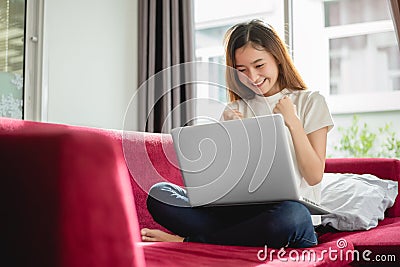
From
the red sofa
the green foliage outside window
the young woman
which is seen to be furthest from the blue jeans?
the green foliage outside window

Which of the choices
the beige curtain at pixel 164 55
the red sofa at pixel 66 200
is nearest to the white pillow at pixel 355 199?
the red sofa at pixel 66 200

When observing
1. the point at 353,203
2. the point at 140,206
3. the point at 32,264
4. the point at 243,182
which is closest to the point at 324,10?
the point at 353,203

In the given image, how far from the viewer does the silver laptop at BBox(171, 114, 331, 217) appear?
1.43 meters

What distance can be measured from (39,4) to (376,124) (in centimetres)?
240

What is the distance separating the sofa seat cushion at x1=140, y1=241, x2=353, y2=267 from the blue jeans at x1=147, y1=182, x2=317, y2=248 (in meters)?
0.05

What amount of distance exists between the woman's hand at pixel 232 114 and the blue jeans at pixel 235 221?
271mm

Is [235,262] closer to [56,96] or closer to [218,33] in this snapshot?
[56,96]

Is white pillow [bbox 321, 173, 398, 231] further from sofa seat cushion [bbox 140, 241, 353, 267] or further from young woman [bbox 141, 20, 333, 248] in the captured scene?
sofa seat cushion [bbox 140, 241, 353, 267]

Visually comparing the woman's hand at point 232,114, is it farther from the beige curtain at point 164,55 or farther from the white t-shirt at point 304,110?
the beige curtain at point 164,55

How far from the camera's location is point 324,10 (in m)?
4.36

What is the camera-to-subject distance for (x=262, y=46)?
179cm

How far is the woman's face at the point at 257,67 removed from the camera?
70.0 inches

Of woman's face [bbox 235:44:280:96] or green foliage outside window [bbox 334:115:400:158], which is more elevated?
woman's face [bbox 235:44:280:96]

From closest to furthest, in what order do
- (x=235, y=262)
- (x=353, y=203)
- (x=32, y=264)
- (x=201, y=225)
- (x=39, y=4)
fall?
(x=32, y=264) < (x=235, y=262) < (x=201, y=225) < (x=353, y=203) < (x=39, y=4)
